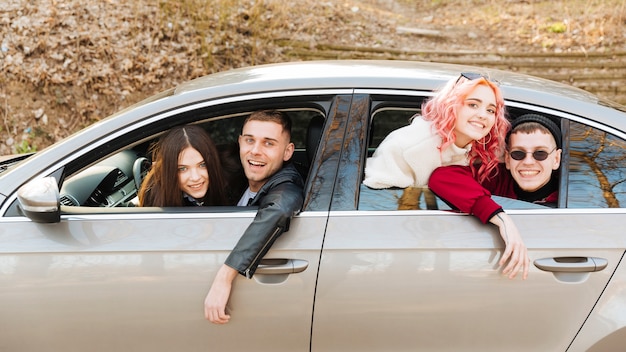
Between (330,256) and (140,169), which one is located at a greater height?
(140,169)

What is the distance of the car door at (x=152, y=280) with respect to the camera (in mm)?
2635

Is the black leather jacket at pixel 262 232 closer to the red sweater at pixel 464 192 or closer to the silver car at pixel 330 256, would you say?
the silver car at pixel 330 256

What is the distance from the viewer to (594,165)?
106 inches

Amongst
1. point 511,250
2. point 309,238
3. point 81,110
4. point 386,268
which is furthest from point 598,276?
point 81,110

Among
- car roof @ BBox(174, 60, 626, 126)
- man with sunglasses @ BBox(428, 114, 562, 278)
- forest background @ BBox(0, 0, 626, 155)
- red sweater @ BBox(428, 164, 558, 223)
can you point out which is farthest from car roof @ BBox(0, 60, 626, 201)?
forest background @ BBox(0, 0, 626, 155)

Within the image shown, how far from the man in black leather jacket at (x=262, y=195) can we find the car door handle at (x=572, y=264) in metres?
0.93

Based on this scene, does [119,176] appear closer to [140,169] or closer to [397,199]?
[140,169]

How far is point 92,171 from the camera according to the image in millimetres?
3586

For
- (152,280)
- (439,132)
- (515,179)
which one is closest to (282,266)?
(152,280)

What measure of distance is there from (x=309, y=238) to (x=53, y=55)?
5297 mm

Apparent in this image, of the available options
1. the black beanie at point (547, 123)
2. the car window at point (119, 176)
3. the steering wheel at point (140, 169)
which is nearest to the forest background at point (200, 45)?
the car window at point (119, 176)

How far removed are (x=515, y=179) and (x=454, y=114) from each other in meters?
0.41

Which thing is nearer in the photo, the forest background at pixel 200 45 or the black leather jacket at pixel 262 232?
the black leather jacket at pixel 262 232

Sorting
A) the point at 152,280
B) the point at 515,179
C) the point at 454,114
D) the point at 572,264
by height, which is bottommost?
the point at 152,280
